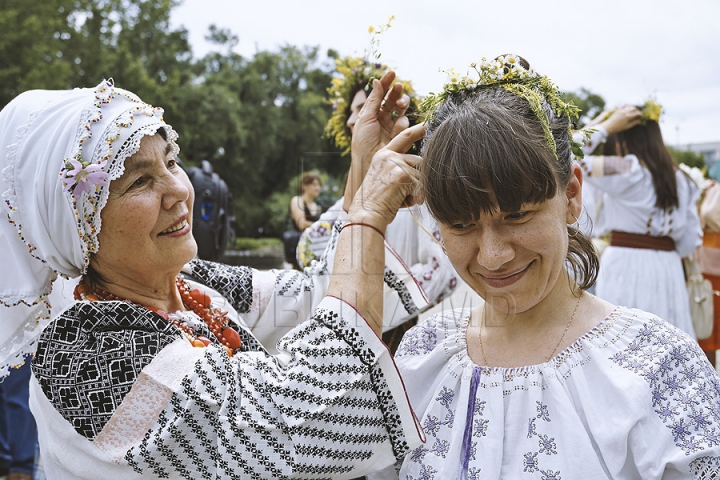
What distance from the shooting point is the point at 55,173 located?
1.76 metres

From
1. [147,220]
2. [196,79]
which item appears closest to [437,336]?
[147,220]

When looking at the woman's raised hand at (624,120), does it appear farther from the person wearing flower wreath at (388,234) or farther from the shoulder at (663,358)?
the shoulder at (663,358)

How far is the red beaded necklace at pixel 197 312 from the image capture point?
1971mm

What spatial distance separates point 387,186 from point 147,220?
67cm

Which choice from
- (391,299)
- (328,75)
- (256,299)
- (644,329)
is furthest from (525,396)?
(328,75)

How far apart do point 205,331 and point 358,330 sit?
588mm

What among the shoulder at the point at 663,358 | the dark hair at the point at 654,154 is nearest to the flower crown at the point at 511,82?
the shoulder at the point at 663,358

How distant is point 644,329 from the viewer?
5.49 ft

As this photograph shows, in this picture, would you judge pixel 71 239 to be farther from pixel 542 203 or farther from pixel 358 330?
pixel 542 203

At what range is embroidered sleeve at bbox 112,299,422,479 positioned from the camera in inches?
65.0

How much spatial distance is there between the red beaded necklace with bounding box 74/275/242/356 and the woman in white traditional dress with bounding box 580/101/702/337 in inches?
129

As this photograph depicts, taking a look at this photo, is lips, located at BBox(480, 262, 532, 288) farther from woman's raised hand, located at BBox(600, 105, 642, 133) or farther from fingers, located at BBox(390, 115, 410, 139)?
woman's raised hand, located at BBox(600, 105, 642, 133)

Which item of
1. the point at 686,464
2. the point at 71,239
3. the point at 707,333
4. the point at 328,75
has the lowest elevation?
the point at 707,333

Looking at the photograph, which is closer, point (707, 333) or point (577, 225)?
point (577, 225)
